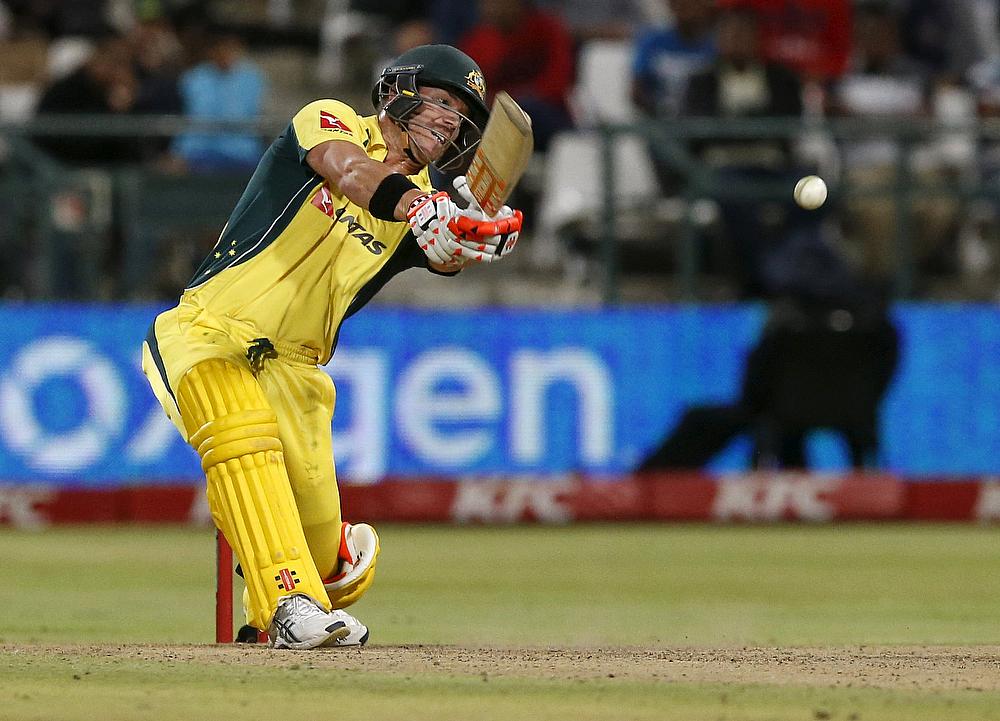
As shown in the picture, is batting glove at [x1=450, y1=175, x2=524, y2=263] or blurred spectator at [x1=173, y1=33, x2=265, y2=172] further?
blurred spectator at [x1=173, y1=33, x2=265, y2=172]

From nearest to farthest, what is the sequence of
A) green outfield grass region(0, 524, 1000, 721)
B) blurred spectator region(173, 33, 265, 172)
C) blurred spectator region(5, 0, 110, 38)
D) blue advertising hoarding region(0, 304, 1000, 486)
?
green outfield grass region(0, 524, 1000, 721) < blue advertising hoarding region(0, 304, 1000, 486) < blurred spectator region(173, 33, 265, 172) < blurred spectator region(5, 0, 110, 38)

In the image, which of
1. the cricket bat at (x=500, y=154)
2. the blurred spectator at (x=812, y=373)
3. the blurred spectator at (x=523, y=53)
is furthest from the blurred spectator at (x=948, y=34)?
the cricket bat at (x=500, y=154)

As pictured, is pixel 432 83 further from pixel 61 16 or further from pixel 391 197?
pixel 61 16

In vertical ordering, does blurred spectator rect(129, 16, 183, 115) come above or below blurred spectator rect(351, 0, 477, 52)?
below

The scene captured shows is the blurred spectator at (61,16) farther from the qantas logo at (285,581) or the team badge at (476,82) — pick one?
the qantas logo at (285,581)

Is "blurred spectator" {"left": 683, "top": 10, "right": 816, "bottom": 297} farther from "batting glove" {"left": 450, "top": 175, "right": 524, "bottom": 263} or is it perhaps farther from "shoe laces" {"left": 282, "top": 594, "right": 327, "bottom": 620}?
"shoe laces" {"left": 282, "top": 594, "right": 327, "bottom": 620}

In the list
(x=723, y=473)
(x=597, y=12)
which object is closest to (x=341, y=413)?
(x=723, y=473)

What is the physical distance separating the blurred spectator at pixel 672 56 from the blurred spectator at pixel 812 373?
160 centimetres

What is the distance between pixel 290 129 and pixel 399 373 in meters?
6.34

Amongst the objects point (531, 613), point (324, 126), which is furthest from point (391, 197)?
point (531, 613)

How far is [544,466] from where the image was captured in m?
12.5

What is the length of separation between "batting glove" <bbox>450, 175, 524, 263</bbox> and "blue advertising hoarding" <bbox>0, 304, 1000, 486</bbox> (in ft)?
22.2

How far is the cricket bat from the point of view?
557 centimetres

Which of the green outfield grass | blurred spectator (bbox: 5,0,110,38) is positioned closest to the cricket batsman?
the green outfield grass
